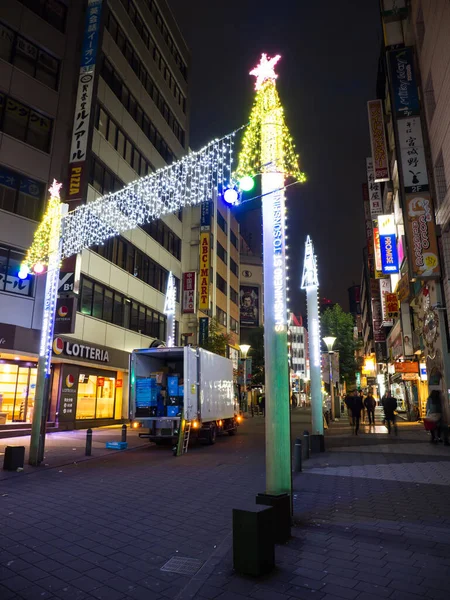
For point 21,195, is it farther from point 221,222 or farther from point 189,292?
point 221,222

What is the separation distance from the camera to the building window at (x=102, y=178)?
82.0 feet

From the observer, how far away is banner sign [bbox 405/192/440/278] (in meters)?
17.5

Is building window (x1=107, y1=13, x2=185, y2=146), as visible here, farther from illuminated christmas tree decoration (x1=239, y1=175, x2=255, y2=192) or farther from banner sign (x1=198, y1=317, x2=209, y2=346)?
illuminated christmas tree decoration (x1=239, y1=175, x2=255, y2=192)

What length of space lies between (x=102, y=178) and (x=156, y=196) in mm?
4593

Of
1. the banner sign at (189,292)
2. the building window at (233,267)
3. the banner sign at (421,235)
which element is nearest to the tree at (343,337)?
the building window at (233,267)

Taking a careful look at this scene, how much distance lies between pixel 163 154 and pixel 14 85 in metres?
15.0

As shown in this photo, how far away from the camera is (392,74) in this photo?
1991 centimetres

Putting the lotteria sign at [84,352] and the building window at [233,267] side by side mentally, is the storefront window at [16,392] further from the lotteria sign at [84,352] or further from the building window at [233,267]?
the building window at [233,267]

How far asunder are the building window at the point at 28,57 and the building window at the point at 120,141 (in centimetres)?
308

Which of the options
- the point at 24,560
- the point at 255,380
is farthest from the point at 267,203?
the point at 255,380

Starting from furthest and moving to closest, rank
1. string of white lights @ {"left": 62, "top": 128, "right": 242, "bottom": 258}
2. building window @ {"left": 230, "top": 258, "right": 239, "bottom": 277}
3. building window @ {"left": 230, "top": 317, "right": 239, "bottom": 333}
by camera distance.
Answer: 1. building window @ {"left": 230, "top": 258, "right": 239, "bottom": 277}
2. building window @ {"left": 230, "top": 317, "right": 239, "bottom": 333}
3. string of white lights @ {"left": 62, "top": 128, "right": 242, "bottom": 258}

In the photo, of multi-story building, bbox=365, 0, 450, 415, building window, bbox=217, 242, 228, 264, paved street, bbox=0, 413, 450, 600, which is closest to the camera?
paved street, bbox=0, 413, 450, 600

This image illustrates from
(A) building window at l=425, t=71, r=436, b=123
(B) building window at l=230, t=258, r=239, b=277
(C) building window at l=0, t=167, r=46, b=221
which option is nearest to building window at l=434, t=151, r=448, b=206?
(A) building window at l=425, t=71, r=436, b=123

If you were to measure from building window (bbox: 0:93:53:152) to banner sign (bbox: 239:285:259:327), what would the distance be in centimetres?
5236
